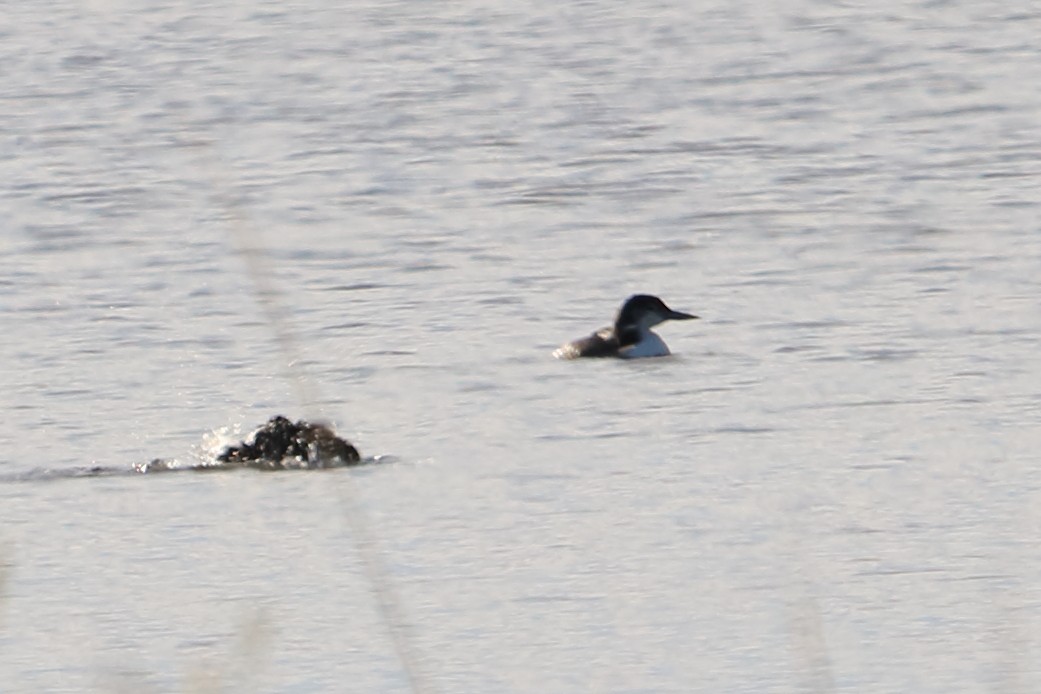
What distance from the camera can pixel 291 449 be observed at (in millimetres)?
8180

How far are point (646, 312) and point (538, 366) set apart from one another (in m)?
0.78

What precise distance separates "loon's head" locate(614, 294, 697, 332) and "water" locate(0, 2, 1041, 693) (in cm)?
13

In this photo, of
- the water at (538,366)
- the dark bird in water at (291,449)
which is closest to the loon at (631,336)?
the water at (538,366)

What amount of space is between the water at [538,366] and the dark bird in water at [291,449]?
0.12 m

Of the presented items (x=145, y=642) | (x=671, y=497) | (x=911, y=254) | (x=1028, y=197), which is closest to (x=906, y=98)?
(x=1028, y=197)

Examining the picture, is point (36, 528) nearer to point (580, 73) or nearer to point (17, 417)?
point (17, 417)

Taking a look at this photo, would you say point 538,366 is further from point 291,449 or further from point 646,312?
point 291,449

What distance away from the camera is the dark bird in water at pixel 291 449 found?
8.00m

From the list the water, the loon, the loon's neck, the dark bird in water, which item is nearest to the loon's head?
the loon

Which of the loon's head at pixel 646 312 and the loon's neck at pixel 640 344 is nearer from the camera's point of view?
the loon's neck at pixel 640 344

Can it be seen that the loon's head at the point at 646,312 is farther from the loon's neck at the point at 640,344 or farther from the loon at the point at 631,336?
the loon's neck at the point at 640,344

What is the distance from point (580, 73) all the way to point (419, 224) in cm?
534

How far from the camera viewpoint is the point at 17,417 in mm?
8984

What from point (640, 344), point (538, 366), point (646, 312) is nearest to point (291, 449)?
point (538, 366)
